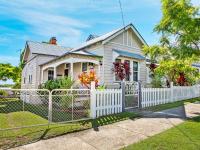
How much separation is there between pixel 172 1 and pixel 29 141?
10.7m

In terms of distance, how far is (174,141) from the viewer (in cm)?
505

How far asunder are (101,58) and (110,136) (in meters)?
8.77

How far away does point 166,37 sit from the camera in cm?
1358

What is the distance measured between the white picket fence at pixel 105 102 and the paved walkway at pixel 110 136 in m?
1.26

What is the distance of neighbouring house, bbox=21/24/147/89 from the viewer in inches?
537

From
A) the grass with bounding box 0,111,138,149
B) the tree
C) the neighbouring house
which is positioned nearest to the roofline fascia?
the neighbouring house

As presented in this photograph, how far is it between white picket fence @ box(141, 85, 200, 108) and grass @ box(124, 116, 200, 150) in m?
4.41

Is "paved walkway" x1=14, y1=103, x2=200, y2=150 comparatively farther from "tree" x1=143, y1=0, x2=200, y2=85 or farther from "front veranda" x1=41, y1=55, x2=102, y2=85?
"front veranda" x1=41, y1=55, x2=102, y2=85

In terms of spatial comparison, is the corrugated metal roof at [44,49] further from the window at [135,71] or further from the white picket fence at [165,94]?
the white picket fence at [165,94]

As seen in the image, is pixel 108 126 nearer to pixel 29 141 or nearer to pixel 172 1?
pixel 29 141

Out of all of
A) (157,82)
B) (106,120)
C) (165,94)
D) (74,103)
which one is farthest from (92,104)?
(157,82)

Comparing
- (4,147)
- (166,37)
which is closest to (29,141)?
(4,147)

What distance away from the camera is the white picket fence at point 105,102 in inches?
302

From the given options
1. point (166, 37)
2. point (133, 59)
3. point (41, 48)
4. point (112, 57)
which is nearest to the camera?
point (166, 37)
